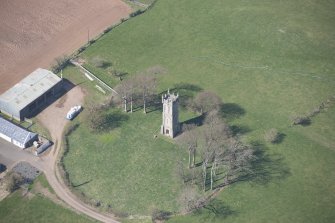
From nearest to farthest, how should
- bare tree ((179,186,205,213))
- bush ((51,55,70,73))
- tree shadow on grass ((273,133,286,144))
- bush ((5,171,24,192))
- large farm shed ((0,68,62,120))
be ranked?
bare tree ((179,186,205,213))
bush ((5,171,24,192))
tree shadow on grass ((273,133,286,144))
large farm shed ((0,68,62,120))
bush ((51,55,70,73))

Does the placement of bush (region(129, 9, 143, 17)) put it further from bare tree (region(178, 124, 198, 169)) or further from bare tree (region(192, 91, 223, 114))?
bare tree (region(178, 124, 198, 169))

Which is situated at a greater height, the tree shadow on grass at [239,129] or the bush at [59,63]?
the bush at [59,63]

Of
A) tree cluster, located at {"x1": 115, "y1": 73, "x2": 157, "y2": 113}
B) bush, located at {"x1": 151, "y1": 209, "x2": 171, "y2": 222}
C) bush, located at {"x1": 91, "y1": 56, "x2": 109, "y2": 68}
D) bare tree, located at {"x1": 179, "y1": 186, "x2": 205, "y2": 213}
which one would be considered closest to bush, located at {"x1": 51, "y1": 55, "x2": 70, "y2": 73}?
bush, located at {"x1": 91, "y1": 56, "x2": 109, "y2": 68}

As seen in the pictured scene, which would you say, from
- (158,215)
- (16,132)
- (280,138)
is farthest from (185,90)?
(16,132)

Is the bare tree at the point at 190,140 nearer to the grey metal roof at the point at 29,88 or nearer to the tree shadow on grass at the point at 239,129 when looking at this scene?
the tree shadow on grass at the point at 239,129

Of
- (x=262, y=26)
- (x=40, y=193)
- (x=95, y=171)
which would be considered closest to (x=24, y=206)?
(x=40, y=193)

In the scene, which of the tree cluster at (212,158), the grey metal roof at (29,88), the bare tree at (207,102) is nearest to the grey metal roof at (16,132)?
the grey metal roof at (29,88)
